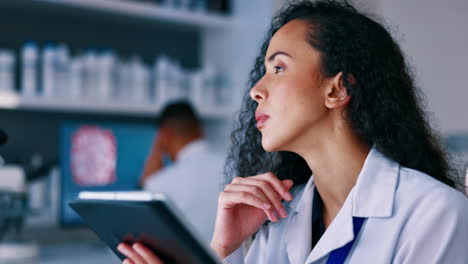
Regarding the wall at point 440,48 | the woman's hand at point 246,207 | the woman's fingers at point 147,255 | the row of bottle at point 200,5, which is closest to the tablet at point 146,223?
the woman's fingers at point 147,255

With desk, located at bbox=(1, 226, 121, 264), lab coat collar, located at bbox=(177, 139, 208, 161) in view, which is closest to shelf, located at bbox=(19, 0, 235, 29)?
lab coat collar, located at bbox=(177, 139, 208, 161)

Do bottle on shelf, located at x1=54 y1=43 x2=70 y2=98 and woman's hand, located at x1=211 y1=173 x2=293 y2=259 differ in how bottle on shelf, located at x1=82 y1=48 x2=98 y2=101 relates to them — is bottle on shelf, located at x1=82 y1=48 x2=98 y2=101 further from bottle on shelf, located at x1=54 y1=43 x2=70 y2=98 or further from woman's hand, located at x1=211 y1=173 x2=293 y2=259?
woman's hand, located at x1=211 y1=173 x2=293 y2=259

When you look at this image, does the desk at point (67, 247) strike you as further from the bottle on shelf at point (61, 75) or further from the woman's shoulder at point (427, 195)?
the woman's shoulder at point (427, 195)

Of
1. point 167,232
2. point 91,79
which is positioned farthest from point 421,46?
point 167,232

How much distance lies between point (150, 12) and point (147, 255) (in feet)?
6.18

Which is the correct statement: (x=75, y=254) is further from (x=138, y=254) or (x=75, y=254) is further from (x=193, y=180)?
(x=138, y=254)

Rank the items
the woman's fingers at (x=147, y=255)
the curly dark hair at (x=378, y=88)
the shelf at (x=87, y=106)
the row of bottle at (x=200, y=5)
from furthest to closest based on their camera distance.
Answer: the row of bottle at (x=200, y=5) → the shelf at (x=87, y=106) → the curly dark hair at (x=378, y=88) → the woman's fingers at (x=147, y=255)

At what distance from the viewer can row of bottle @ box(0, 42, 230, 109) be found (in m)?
2.30

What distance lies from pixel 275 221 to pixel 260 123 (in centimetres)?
20

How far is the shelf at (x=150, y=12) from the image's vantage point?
7.83 ft

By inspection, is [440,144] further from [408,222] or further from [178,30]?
[178,30]

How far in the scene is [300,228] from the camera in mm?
1093

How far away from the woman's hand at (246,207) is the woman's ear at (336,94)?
18cm

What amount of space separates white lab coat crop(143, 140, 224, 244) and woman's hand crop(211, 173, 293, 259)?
1.02 m
